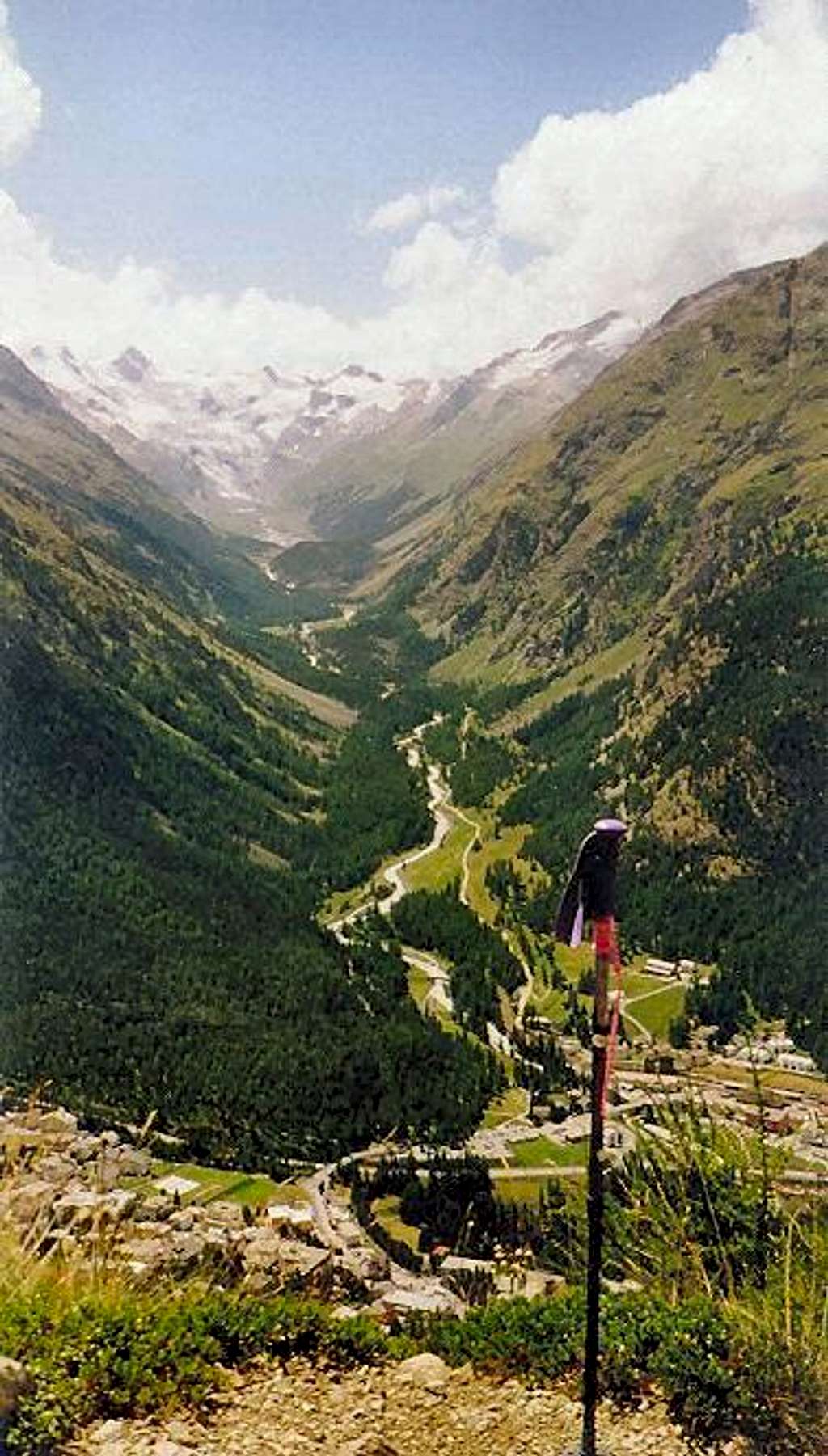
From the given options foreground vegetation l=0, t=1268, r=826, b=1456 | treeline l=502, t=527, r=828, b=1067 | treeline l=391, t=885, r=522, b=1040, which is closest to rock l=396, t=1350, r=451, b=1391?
foreground vegetation l=0, t=1268, r=826, b=1456

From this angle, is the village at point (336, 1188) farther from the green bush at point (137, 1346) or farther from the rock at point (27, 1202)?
the green bush at point (137, 1346)

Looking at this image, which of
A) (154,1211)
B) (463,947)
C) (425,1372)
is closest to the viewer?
(425,1372)

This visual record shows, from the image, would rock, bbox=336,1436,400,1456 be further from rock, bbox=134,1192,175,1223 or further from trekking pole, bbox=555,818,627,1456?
rock, bbox=134,1192,175,1223

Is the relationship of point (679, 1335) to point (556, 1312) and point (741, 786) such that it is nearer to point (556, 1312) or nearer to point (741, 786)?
point (556, 1312)

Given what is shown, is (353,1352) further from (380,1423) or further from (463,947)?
(463,947)

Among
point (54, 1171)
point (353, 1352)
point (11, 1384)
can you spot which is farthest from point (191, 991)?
point (11, 1384)

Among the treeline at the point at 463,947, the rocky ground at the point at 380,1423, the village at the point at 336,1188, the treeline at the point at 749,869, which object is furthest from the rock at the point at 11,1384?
the treeline at the point at 749,869
